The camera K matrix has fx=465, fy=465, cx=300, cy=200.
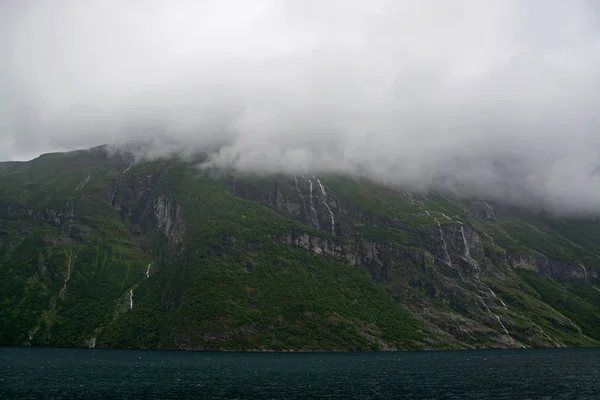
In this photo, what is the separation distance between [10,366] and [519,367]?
6627 inches

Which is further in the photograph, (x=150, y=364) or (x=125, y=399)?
(x=150, y=364)

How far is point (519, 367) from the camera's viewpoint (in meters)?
164

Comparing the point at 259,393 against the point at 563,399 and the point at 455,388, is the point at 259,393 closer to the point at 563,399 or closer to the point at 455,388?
the point at 455,388

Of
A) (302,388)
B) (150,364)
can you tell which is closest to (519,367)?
(302,388)

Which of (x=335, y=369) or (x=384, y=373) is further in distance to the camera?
(x=335, y=369)

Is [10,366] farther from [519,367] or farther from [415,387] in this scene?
[519,367]

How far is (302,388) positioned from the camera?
11212 cm

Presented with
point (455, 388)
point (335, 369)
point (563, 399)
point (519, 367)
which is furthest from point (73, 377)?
point (519, 367)

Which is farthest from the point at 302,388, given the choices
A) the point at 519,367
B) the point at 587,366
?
the point at 587,366

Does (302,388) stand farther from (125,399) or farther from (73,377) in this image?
(73,377)

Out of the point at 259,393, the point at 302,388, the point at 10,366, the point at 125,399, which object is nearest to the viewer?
the point at 125,399

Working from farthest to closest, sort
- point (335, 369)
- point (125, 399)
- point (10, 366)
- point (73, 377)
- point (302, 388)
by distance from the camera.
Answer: point (335, 369)
point (10, 366)
point (73, 377)
point (302, 388)
point (125, 399)

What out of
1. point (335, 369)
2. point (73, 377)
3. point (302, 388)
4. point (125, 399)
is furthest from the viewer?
point (335, 369)

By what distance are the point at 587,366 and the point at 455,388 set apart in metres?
86.3
